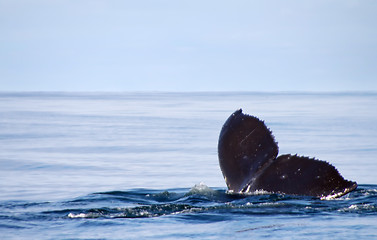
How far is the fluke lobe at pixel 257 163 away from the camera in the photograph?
758 centimetres

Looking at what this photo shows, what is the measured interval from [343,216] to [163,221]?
1.89 meters

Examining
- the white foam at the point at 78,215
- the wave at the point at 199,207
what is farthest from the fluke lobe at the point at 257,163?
the white foam at the point at 78,215

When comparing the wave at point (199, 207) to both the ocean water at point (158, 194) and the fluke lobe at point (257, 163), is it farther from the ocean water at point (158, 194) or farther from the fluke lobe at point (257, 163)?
the fluke lobe at point (257, 163)

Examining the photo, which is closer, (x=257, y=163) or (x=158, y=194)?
(x=257, y=163)

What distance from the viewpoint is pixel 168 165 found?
46.4 ft

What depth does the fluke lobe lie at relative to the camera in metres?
7.58

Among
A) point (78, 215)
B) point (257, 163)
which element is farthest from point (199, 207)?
point (78, 215)

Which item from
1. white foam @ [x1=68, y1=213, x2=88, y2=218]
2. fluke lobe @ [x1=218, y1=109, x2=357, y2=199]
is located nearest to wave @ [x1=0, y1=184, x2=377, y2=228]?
white foam @ [x1=68, y1=213, x2=88, y2=218]

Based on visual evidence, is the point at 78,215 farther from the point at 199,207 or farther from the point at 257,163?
the point at 257,163

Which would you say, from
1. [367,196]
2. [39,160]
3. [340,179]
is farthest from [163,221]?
[39,160]

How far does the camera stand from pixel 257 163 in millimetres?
7934

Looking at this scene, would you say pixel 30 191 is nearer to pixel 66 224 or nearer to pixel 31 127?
pixel 66 224

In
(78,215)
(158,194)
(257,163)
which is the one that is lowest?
(78,215)

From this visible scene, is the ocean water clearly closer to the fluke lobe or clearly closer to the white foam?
the white foam
